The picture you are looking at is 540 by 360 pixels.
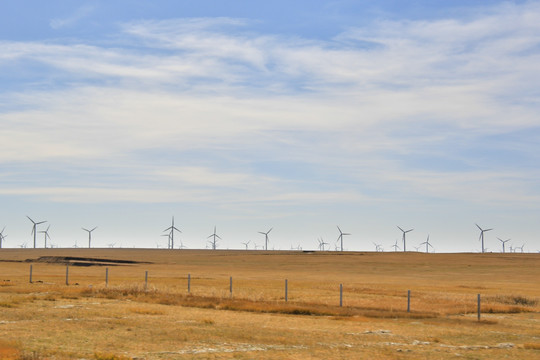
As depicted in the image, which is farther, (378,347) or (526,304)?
(526,304)

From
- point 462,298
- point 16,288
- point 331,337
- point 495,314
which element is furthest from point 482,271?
point 331,337

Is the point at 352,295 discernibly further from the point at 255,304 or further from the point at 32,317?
the point at 32,317

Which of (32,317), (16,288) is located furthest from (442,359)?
(16,288)

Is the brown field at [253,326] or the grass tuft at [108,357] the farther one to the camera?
the brown field at [253,326]

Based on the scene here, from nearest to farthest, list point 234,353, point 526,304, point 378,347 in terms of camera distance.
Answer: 1. point 234,353
2. point 378,347
3. point 526,304

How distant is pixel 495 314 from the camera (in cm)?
5178

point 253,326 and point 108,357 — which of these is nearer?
point 108,357

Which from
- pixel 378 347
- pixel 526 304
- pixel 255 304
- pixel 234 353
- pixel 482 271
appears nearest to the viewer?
pixel 234 353

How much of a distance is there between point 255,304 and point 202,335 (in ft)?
55.3

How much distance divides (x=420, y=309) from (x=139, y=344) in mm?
27187

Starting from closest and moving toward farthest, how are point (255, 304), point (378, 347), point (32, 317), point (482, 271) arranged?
1. point (378, 347)
2. point (32, 317)
3. point (255, 304)
4. point (482, 271)

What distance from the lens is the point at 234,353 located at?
95.4ft

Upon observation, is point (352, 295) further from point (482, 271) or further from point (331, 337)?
point (482, 271)

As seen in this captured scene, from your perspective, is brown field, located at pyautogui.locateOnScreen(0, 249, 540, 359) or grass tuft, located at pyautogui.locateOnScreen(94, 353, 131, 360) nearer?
grass tuft, located at pyautogui.locateOnScreen(94, 353, 131, 360)
